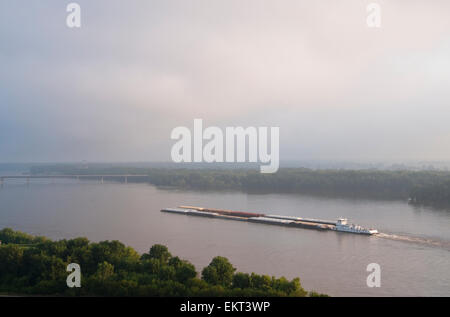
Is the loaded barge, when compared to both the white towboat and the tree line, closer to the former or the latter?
the white towboat

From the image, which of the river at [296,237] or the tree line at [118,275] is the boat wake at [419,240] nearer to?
the river at [296,237]

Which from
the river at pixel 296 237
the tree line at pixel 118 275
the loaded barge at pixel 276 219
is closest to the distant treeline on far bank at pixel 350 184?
Result: the river at pixel 296 237

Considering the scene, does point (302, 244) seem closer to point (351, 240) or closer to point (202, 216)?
point (351, 240)

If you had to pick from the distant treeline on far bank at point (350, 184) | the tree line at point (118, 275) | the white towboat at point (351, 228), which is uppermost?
the distant treeline on far bank at point (350, 184)

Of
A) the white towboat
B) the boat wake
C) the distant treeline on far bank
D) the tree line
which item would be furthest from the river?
the distant treeline on far bank

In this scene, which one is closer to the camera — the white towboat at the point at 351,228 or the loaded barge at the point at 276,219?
the white towboat at the point at 351,228
